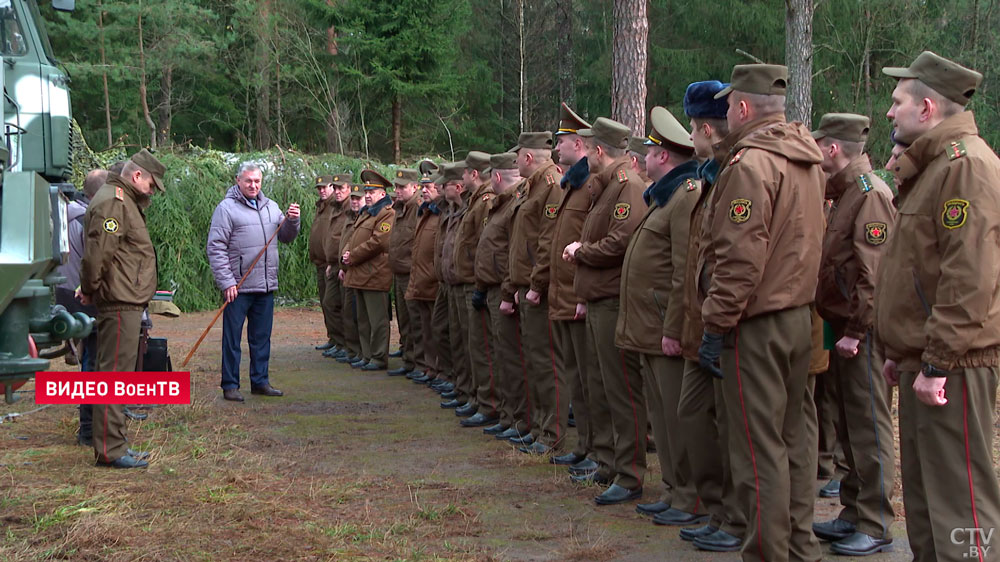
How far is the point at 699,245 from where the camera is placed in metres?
4.61

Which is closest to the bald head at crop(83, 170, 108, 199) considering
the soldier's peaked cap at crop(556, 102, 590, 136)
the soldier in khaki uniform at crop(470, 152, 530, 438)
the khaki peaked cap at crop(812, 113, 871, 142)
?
the soldier in khaki uniform at crop(470, 152, 530, 438)

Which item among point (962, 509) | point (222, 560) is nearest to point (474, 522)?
point (222, 560)

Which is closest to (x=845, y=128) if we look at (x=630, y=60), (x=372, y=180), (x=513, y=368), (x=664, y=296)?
(x=664, y=296)

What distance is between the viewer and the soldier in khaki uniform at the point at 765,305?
4.18 meters

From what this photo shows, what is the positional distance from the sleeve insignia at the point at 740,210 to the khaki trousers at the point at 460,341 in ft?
16.3

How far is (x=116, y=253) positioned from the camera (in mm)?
6480

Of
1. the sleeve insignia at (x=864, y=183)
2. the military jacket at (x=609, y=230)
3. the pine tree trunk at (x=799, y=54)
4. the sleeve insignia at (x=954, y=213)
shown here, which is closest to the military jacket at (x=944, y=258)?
the sleeve insignia at (x=954, y=213)

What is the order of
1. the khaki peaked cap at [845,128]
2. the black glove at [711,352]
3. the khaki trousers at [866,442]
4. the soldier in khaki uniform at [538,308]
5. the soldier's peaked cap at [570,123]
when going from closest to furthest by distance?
the black glove at [711,352]
the khaki trousers at [866,442]
the khaki peaked cap at [845,128]
the soldier's peaked cap at [570,123]
the soldier in khaki uniform at [538,308]

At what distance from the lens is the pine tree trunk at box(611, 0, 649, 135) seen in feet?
37.9

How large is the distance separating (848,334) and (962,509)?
1489mm

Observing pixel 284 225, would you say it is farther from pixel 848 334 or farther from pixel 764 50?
pixel 764 50

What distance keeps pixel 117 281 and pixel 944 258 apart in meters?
4.94

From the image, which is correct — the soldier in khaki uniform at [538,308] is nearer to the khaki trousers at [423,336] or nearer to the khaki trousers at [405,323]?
the khaki trousers at [423,336]

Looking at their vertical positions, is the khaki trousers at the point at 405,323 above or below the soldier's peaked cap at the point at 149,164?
below
